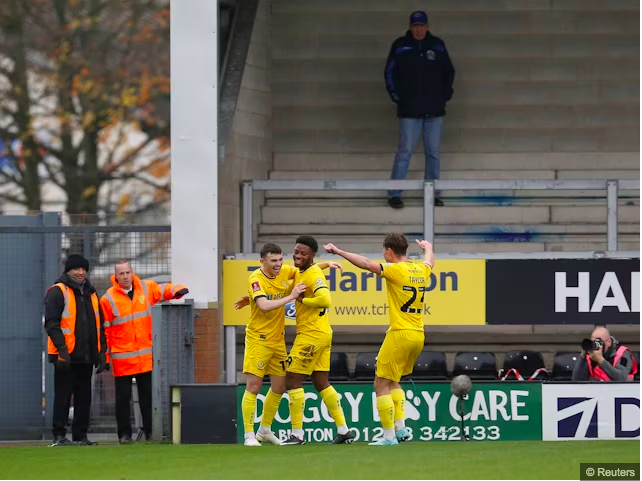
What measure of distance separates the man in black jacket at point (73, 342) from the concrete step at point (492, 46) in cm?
641

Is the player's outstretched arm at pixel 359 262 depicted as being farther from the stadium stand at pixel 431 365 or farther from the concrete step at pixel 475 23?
the concrete step at pixel 475 23

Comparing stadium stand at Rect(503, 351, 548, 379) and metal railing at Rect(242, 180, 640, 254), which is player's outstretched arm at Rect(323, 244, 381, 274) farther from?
stadium stand at Rect(503, 351, 548, 379)

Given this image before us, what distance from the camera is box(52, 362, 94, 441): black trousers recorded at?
595 inches

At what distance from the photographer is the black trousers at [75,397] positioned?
15102 millimetres

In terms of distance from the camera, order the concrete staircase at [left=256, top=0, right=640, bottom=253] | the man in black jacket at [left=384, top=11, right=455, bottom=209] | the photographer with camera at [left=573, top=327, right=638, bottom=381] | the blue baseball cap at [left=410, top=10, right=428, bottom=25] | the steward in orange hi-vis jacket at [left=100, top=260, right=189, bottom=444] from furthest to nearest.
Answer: the concrete staircase at [left=256, top=0, right=640, bottom=253], the man in black jacket at [left=384, top=11, right=455, bottom=209], the blue baseball cap at [left=410, top=10, right=428, bottom=25], the photographer with camera at [left=573, top=327, right=638, bottom=381], the steward in orange hi-vis jacket at [left=100, top=260, right=189, bottom=444]

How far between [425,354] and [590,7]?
19.5 feet

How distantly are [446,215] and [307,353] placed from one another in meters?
6.05

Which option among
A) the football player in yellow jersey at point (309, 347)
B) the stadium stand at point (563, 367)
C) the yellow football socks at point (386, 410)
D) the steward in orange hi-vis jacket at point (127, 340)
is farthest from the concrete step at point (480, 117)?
the yellow football socks at point (386, 410)

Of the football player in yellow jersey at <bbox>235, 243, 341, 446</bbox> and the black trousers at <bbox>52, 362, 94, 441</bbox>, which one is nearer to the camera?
the football player in yellow jersey at <bbox>235, 243, 341, 446</bbox>

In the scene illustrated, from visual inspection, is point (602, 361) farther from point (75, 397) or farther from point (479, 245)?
point (75, 397)

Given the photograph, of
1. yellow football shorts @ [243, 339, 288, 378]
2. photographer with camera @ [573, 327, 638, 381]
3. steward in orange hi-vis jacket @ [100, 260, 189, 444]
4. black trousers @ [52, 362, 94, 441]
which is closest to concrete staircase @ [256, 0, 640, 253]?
photographer with camera @ [573, 327, 638, 381]

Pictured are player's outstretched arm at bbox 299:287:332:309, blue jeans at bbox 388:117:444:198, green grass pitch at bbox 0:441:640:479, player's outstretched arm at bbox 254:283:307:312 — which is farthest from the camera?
blue jeans at bbox 388:117:444:198

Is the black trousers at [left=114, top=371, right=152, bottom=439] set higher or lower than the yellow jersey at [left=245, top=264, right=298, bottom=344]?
lower

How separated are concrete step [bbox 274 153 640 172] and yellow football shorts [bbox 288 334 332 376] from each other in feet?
21.7
